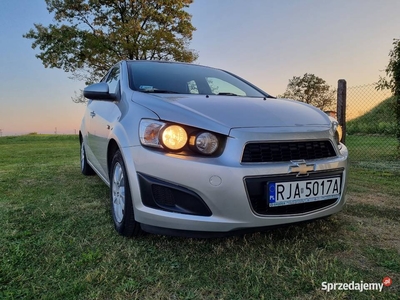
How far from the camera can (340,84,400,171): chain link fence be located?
5.50 m

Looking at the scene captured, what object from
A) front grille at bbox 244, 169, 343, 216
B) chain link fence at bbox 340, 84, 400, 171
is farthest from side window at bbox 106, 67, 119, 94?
chain link fence at bbox 340, 84, 400, 171

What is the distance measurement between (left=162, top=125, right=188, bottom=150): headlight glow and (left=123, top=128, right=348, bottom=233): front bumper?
61 mm

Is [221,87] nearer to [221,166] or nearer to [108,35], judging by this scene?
[221,166]

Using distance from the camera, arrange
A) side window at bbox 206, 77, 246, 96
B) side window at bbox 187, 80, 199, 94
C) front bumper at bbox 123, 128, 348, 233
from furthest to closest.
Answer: side window at bbox 206, 77, 246, 96, side window at bbox 187, 80, 199, 94, front bumper at bbox 123, 128, 348, 233

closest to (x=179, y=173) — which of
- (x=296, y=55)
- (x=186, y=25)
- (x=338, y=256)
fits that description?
(x=338, y=256)

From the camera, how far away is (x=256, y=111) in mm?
1998

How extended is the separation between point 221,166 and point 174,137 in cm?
32

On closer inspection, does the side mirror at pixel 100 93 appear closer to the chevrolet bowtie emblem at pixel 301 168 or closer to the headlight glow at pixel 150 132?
the headlight glow at pixel 150 132

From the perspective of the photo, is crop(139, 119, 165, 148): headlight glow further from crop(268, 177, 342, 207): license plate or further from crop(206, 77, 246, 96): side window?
crop(206, 77, 246, 96): side window

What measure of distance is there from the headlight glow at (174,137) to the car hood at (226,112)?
5cm

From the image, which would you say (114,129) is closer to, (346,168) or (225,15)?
(346,168)

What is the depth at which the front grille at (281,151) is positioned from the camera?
1.70 metres

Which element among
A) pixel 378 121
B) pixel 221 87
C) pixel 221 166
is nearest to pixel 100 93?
pixel 221 87

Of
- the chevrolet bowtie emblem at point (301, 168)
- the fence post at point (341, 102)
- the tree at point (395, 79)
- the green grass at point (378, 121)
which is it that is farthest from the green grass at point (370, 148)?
the chevrolet bowtie emblem at point (301, 168)
